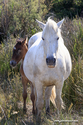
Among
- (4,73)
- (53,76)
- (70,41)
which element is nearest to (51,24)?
(53,76)

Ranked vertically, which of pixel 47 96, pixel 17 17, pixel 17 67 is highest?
pixel 17 17

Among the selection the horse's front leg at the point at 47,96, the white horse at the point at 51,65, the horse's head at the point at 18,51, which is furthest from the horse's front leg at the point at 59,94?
the horse's head at the point at 18,51

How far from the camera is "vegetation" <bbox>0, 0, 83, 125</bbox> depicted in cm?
323

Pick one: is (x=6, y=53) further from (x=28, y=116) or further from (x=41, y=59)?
(x=41, y=59)

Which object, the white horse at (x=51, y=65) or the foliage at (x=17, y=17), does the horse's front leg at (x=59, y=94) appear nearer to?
the white horse at (x=51, y=65)

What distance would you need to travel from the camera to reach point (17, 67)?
508 cm

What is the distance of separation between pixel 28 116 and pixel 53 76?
1.27 meters

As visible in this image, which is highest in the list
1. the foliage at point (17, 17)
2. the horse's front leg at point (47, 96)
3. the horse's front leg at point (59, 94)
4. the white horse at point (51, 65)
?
the foliage at point (17, 17)

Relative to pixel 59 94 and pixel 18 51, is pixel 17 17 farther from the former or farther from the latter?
pixel 59 94

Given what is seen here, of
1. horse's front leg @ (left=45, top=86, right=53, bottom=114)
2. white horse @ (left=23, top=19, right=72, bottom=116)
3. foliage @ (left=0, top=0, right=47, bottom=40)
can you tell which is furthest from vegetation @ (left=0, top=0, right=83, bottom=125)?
white horse @ (left=23, top=19, right=72, bottom=116)

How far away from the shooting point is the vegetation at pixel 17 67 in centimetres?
323

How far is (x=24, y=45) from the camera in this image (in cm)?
353

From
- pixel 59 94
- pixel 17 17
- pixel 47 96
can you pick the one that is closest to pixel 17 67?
pixel 47 96

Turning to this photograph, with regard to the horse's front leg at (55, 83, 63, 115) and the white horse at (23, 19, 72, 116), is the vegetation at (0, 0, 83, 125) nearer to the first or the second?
the horse's front leg at (55, 83, 63, 115)
